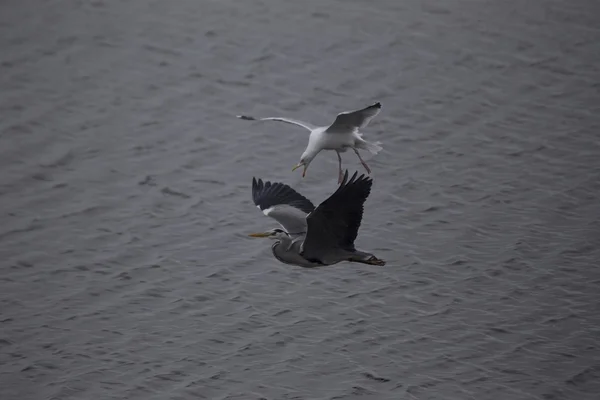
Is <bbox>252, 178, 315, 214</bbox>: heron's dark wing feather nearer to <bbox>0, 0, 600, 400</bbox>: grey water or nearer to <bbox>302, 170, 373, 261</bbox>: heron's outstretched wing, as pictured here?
<bbox>302, 170, 373, 261</bbox>: heron's outstretched wing

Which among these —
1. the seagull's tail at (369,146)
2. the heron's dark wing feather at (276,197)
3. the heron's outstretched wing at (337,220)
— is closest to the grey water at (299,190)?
the seagull's tail at (369,146)

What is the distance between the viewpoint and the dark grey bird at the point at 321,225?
1263cm

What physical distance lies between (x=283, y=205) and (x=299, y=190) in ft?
11.0

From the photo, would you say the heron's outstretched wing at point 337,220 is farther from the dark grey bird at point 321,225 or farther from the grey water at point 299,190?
the grey water at point 299,190

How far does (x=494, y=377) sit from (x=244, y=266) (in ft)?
12.8

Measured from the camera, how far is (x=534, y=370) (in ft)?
48.1

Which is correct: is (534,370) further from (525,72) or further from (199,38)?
(199,38)

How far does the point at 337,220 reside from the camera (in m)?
12.9

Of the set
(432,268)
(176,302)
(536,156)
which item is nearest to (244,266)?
(176,302)

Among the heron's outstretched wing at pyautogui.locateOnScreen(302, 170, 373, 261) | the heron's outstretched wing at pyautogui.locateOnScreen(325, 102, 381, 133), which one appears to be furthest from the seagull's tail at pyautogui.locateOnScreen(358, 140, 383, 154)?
the heron's outstretched wing at pyautogui.locateOnScreen(302, 170, 373, 261)

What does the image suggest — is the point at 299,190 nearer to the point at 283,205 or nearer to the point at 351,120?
the point at 351,120

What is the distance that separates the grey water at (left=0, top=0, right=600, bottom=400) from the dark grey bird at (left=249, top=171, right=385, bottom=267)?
1737mm

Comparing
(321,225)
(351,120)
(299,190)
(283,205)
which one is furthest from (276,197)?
(299,190)

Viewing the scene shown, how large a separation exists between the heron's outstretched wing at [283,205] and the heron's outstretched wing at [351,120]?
1200mm
